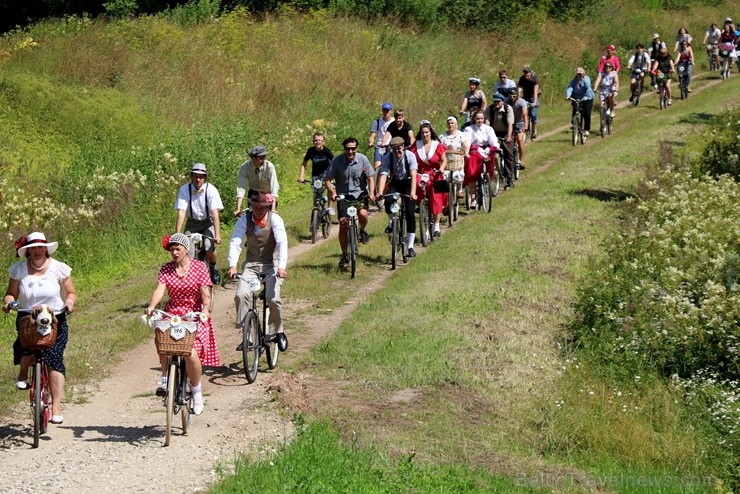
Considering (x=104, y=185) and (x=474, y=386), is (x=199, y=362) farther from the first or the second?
(x=104, y=185)

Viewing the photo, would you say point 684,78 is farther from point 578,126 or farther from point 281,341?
point 281,341

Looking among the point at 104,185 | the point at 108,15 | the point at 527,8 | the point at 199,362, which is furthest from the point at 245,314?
the point at 527,8

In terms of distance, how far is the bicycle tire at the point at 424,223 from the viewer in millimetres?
19844

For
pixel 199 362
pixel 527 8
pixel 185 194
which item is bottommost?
pixel 199 362

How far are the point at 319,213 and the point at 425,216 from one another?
2.04 m

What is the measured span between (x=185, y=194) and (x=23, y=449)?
17.3 feet

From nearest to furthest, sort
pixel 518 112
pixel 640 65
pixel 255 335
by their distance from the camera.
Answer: pixel 255 335 → pixel 518 112 → pixel 640 65

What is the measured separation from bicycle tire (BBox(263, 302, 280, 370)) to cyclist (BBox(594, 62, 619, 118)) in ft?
63.1

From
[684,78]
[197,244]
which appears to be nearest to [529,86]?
[684,78]

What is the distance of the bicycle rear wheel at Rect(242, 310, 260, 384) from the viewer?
12508mm

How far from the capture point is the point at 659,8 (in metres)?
52.2

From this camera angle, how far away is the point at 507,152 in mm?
24578

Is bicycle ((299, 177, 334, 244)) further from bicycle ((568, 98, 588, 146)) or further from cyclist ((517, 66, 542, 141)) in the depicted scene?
bicycle ((568, 98, 588, 146))

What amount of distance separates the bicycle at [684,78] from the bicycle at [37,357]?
29.4 m
